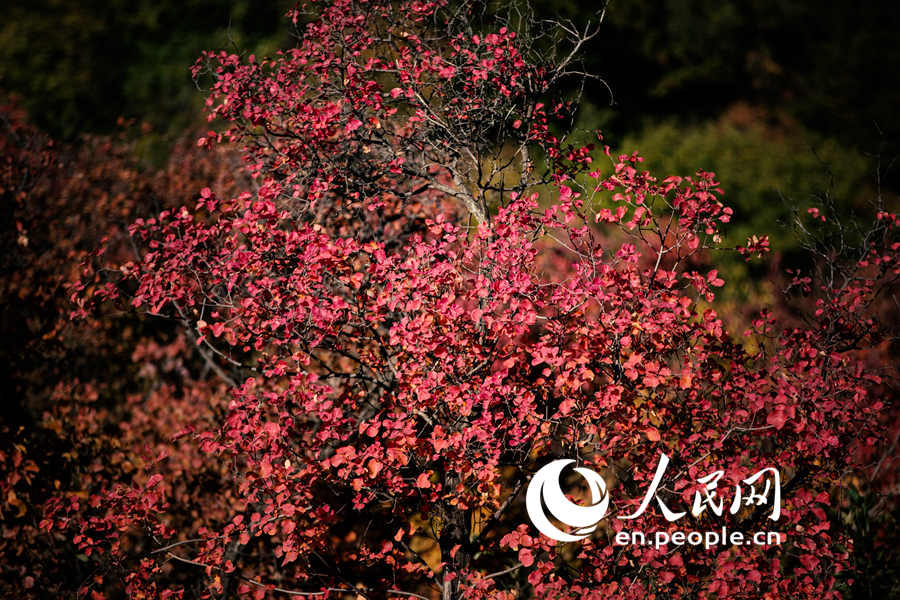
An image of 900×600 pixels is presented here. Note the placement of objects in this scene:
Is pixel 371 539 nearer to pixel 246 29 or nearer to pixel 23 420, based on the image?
pixel 23 420

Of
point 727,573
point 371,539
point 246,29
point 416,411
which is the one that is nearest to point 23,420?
point 371,539

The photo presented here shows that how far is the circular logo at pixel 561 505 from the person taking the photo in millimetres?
4664

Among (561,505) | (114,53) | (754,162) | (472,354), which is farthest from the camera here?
(114,53)

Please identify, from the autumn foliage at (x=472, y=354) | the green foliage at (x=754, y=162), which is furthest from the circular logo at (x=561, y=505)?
the green foliage at (x=754, y=162)

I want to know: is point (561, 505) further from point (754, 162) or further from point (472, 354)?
point (754, 162)

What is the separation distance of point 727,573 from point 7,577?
8.31m

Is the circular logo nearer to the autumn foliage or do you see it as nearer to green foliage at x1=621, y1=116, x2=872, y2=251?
the autumn foliage

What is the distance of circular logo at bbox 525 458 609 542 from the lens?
466cm

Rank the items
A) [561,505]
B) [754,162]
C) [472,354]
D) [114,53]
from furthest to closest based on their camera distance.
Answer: [114,53], [754,162], [561,505], [472,354]

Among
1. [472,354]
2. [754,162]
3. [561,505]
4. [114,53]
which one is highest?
[472,354]

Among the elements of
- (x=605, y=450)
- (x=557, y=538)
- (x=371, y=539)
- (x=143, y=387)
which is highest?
(x=605, y=450)

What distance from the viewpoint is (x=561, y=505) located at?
5.07 metres

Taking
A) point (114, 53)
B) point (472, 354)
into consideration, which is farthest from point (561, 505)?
point (114, 53)

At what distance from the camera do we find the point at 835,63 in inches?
671
